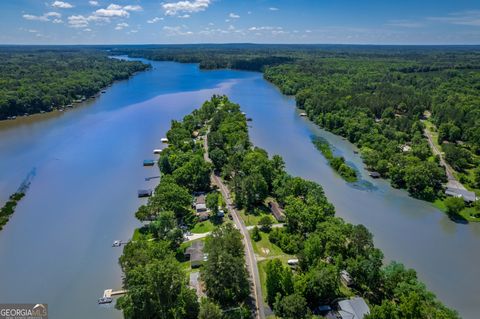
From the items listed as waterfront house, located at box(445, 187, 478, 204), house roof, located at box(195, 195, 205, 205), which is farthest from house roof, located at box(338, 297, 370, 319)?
waterfront house, located at box(445, 187, 478, 204)

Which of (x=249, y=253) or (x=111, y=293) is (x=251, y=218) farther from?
(x=111, y=293)

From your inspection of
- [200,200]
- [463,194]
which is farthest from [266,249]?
[463,194]

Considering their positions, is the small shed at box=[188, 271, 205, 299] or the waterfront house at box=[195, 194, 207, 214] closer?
the small shed at box=[188, 271, 205, 299]

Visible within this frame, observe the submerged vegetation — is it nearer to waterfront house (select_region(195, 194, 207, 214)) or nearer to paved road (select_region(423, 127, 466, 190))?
paved road (select_region(423, 127, 466, 190))

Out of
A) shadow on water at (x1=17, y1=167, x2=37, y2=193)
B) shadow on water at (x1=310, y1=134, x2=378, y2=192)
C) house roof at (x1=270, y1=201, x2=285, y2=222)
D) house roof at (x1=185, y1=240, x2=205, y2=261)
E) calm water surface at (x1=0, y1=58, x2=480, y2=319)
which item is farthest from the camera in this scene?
shadow on water at (x1=310, y1=134, x2=378, y2=192)

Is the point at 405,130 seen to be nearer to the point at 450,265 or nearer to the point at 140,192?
the point at 450,265

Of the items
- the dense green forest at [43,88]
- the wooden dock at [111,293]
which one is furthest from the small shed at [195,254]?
the dense green forest at [43,88]

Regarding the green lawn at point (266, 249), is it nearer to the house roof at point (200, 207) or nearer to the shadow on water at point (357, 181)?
the house roof at point (200, 207)
